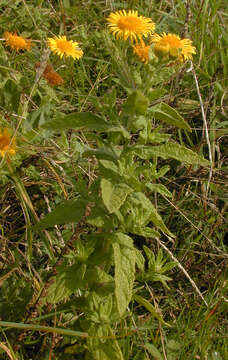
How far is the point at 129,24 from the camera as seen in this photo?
4.91ft

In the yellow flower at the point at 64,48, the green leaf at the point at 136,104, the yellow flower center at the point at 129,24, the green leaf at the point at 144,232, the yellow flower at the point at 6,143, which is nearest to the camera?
the green leaf at the point at 136,104

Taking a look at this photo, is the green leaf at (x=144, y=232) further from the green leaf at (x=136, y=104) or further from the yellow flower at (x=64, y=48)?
the yellow flower at (x=64, y=48)

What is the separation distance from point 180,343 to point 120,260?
0.46m

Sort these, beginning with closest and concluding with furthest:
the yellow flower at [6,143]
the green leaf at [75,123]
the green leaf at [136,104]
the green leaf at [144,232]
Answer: the green leaf at [136,104] < the green leaf at [75,123] < the green leaf at [144,232] < the yellow flower at [6,143]

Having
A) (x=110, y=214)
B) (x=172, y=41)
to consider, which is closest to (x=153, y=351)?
(x=110, y=214)

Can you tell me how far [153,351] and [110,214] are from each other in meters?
0.47

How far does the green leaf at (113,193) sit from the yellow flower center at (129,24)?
514 millimetres

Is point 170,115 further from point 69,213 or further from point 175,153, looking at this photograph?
point 69,213

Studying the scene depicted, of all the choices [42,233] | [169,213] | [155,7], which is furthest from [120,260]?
[155,7]

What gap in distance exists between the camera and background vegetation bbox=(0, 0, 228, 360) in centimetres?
130

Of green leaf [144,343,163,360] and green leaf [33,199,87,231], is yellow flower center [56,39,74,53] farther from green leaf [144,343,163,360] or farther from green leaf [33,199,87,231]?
green leaf [144,343,163,360]

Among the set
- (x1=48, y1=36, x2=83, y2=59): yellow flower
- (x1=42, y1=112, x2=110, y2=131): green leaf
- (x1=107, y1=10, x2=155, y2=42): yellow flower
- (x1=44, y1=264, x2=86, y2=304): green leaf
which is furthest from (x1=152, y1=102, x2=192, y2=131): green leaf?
(x1=48, y1=36, x2=83, y2=59): yellow flower

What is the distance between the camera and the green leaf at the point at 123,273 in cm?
127

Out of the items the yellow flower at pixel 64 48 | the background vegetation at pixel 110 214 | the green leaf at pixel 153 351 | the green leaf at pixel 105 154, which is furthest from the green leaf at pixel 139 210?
the yellow flower at pixel 64 48
